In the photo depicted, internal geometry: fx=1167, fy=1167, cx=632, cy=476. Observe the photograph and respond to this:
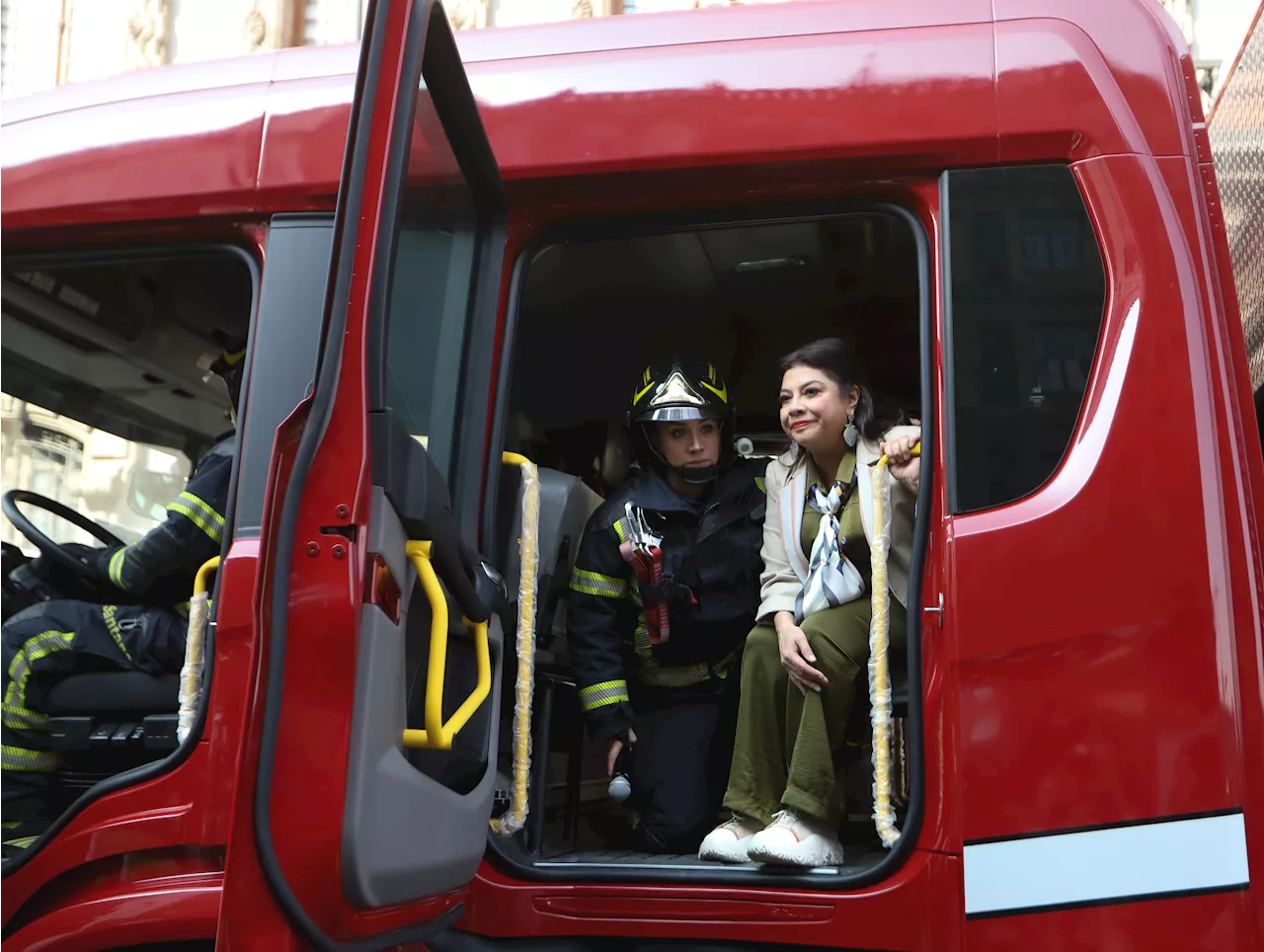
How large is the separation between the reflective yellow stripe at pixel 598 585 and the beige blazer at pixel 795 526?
34cm

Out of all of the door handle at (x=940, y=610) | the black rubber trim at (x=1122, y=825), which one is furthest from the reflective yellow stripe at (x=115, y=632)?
the black rubber trim at (x=1122, y=825)

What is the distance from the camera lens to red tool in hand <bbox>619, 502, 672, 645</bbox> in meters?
2.74

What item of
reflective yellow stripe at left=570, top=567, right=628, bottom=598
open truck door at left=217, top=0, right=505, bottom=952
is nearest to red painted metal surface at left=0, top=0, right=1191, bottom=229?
open truck door at left=217, top=0, right=505, bottom=952

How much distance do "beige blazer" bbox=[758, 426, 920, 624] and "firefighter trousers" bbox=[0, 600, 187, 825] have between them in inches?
51.5

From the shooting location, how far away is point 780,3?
7.48 ft

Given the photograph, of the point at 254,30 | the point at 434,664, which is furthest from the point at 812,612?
the point at 254,30

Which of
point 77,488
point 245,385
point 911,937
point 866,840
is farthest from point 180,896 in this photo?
point 77,488

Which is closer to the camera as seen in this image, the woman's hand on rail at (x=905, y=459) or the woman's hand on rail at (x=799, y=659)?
the woman's hand on rail at (x=905, y=459)

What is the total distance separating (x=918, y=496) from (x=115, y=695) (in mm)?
1808

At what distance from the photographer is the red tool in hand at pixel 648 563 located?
2740mm

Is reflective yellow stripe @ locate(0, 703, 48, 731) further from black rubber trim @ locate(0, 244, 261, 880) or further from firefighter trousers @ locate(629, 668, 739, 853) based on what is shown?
firefighter trousers @ locate(629, 668, 739, 853)

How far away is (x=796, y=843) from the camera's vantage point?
83.7 inches

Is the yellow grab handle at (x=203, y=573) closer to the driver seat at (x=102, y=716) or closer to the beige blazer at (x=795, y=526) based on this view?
the driver seat at (x=102, y=716)

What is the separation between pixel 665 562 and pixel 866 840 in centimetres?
78
